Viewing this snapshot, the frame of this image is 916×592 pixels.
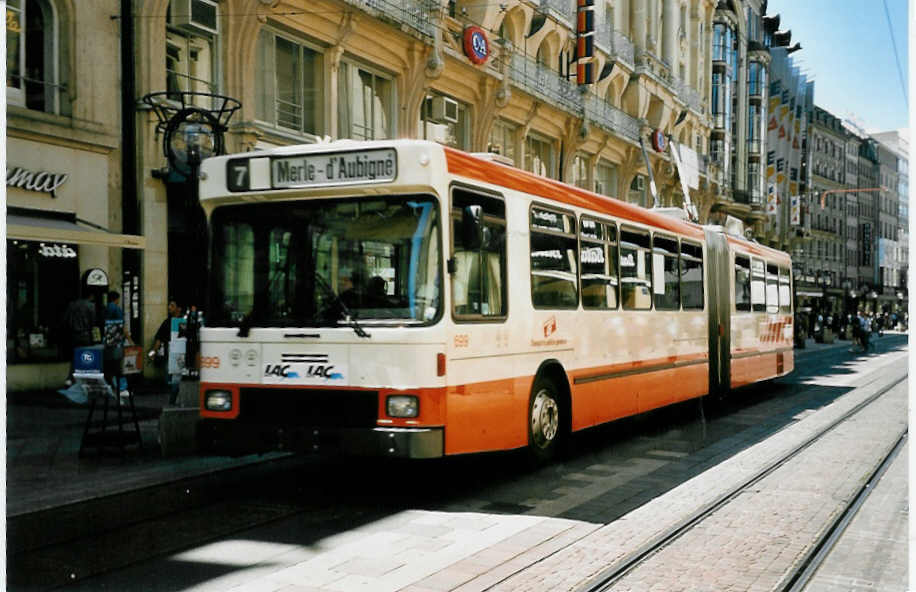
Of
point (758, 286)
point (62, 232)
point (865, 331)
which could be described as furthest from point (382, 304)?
point (865, 331)

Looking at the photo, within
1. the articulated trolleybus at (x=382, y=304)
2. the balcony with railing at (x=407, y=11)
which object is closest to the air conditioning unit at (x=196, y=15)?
the balcony with railing at (x=407, y=11)

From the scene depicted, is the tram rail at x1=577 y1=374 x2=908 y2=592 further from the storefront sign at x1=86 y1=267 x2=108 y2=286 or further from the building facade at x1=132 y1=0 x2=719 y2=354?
the storefront sign at x1=86 y1=267 x2=108 y2=286

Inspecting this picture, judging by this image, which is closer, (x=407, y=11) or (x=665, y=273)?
(x=665, y=273)

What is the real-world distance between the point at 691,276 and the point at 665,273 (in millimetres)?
1292

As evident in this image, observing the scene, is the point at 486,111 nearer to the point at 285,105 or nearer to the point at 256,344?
the point at 285,105

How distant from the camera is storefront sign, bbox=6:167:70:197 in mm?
15352

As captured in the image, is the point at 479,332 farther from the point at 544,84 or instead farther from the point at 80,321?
the point at 544,84

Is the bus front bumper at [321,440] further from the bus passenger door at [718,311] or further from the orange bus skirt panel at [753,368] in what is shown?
the orange bus skirt panel at [753,368]

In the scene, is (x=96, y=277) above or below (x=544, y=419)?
above

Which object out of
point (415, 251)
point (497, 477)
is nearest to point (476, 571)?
point (415, 251)

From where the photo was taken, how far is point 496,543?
6.46 m

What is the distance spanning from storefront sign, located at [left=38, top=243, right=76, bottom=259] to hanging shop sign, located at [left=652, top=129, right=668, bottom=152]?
30082 millimetres

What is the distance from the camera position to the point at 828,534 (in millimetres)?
6781

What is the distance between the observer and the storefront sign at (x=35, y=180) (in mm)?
15352
